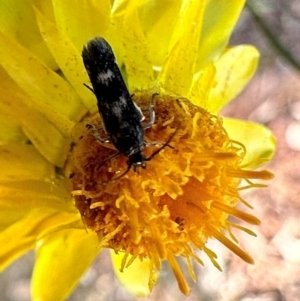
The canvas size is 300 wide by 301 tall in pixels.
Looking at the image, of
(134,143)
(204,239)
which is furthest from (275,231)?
(134,143)

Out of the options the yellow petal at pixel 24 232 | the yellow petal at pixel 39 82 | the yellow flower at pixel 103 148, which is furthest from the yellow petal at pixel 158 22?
the yellow petal at pixel 24 232

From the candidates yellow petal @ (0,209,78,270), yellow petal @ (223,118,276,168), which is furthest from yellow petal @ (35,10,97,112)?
yellow petal @ (223,118,276,168)

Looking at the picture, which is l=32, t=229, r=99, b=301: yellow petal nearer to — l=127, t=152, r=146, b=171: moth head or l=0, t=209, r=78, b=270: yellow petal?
l=0, t=209, r=78, b=270: yellow petal

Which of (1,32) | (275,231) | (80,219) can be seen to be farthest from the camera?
(275,231)

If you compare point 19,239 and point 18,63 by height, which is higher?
point 18,63

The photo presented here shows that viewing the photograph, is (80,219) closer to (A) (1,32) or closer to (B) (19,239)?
(B) (19,239)

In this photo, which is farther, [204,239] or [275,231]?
[275,231]

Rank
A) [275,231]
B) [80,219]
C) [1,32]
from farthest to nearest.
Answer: [275,231]
[80,219]
[1,32]
